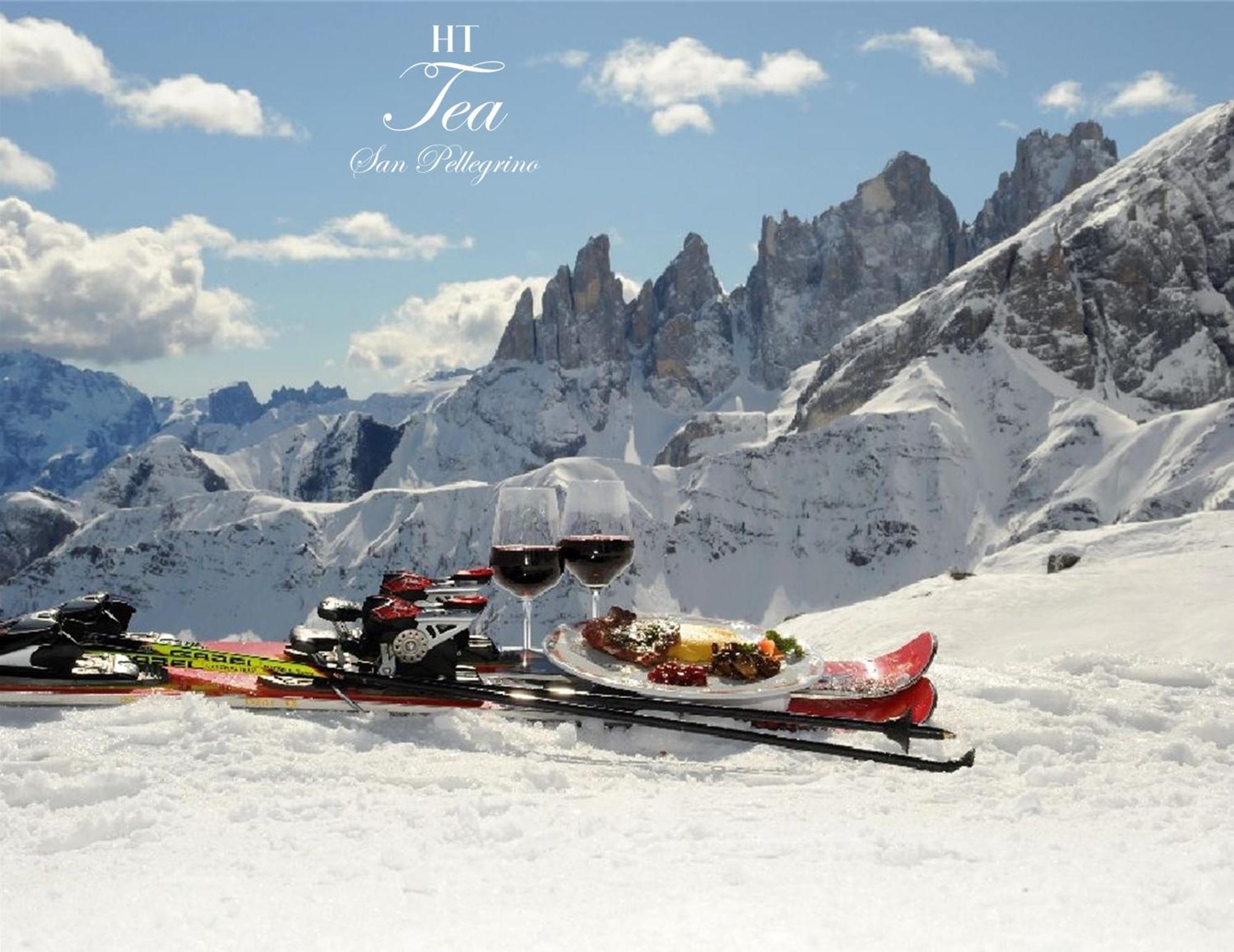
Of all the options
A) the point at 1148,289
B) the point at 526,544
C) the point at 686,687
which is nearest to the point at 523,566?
the point at 526,544

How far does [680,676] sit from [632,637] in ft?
1.31

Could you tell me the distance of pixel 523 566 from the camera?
16.0ft

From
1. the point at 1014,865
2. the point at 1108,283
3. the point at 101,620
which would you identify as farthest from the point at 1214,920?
the point at 1108,283

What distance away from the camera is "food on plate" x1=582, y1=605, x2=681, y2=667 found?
4914mm

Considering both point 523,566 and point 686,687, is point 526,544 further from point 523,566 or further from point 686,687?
point 686,687

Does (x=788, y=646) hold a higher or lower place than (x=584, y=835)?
higher

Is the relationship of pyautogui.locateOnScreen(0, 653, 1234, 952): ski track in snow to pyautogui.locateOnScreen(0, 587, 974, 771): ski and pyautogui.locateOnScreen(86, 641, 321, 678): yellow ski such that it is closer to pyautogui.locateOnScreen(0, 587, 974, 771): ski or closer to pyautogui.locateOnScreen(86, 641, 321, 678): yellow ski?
pyautogui.locateOnScreen(0, 587, 974, 771): ski

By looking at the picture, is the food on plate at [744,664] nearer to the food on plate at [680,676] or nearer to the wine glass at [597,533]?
the food on plate at [680,676]

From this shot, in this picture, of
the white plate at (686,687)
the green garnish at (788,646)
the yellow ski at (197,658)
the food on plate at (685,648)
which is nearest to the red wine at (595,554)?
the food on plate at (685,648)

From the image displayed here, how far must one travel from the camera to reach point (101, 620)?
4.93 metres

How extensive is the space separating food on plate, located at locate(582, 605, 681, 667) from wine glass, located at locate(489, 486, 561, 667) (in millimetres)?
321

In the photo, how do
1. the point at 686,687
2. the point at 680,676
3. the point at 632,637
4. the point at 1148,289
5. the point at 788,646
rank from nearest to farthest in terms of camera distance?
the point at 686,687
the point at 680,676
the point at 632,637
the point at 788,646
the point at 1148,289

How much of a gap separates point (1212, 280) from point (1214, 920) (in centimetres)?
21381

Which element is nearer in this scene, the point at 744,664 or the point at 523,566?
the point at 744,664
